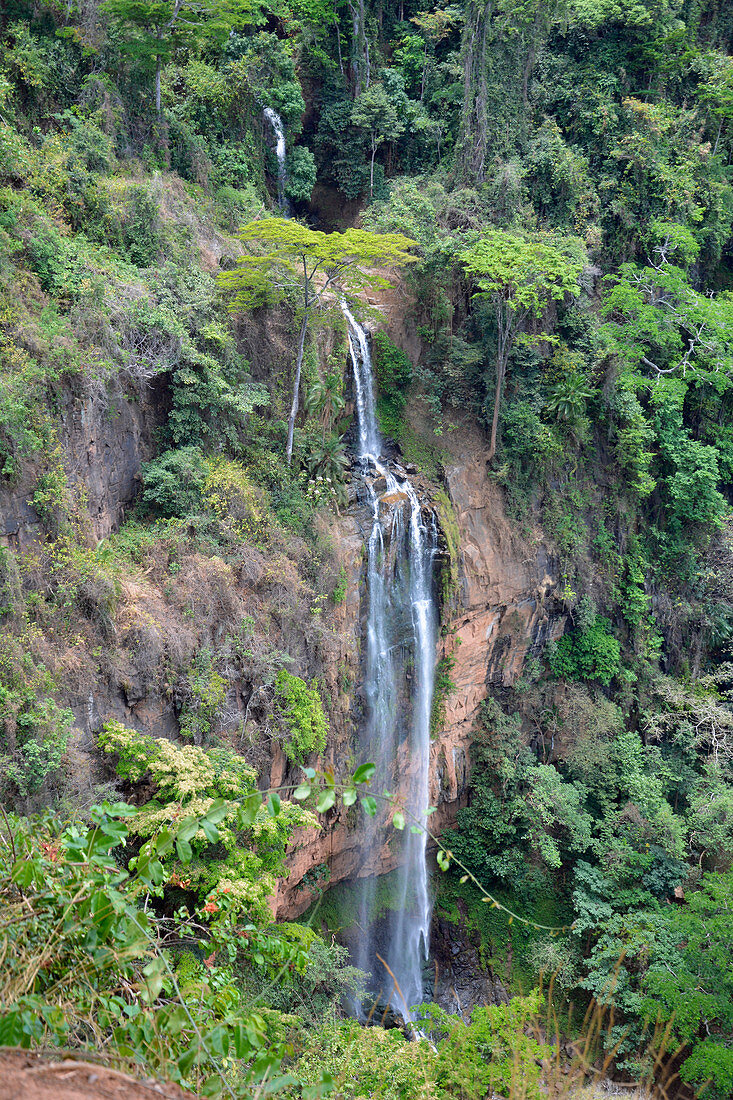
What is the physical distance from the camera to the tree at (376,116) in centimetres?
2014

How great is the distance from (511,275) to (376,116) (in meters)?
8.37

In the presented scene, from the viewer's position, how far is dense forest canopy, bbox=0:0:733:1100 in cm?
823

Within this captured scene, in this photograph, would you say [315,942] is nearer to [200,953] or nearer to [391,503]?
[200,953]

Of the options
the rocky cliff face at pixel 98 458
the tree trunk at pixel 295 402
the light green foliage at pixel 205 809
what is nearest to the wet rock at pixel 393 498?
the tree trunk at pixel 295 402

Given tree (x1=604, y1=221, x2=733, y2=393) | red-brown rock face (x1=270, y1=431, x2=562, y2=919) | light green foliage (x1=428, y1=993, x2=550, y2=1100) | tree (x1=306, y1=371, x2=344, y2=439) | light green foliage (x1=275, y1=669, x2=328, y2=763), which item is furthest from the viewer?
tree (x1=604, y1=221, x2=733, y2=393)

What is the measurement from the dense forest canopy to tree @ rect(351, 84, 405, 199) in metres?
0.10

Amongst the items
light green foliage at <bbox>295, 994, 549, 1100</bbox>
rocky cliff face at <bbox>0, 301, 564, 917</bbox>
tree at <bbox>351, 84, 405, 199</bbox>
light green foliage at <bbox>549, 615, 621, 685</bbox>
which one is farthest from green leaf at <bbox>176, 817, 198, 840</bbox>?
tree at <bbox>351, 84, 405, 199</bbox>

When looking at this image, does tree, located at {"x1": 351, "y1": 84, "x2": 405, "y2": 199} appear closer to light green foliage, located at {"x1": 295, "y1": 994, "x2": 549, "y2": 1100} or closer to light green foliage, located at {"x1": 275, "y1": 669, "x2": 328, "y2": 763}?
light green foliage, located at {"x1": 275, "y1": 669, "x2": 328, "y2": 763}

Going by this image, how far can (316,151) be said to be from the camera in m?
21.0

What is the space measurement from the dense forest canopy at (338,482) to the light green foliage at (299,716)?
9cm

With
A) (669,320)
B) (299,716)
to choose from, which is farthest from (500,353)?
(299,716)

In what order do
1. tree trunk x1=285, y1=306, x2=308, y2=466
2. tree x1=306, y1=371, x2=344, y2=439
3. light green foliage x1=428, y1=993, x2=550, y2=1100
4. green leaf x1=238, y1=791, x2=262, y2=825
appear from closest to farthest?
green leaf x1=238, y1=791, x2=262, y2=825
light green foliage x1=428, y1=993, x2=550, y2=1100
tree trunk x1=285, y1=306, x2=308, y2=466
tree x1=306, y1=371, x2=344, y2=439

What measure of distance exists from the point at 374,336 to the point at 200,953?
45.6ft

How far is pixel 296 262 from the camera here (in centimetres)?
1395
